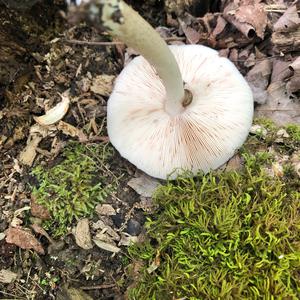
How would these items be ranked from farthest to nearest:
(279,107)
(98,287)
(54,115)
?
(54,115), (279,107), (98,287)

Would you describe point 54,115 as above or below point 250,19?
below

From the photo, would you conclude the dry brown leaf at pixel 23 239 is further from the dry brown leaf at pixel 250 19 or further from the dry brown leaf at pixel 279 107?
the dry brown leaf at pixel 250 19

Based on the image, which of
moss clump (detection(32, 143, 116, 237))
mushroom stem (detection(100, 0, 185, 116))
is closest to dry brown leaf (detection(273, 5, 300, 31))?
mushroom stem (detection(100, 0, 185, 116))

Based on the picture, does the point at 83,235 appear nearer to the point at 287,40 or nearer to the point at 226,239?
the point at 226,239

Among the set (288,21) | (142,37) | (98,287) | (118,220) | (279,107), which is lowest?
(98,287)

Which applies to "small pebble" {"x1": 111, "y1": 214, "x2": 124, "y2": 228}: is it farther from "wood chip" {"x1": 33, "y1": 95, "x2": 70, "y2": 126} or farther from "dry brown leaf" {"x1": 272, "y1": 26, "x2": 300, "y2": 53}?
Answer: "dry brown leaf" {"x1": 272, "y1": 26, "x2": 300, "y2": 53}

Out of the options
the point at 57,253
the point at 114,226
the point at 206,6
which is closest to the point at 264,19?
the point at 206,6

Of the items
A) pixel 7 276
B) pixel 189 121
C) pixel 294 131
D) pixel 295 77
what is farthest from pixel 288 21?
pixel 7 276
